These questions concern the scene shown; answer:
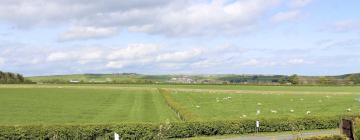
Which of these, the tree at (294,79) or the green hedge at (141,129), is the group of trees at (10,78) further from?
the green hedge at (141,129)

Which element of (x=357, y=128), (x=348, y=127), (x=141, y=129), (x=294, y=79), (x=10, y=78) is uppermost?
(x=10, y=78)

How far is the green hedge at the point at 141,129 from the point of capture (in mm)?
32594

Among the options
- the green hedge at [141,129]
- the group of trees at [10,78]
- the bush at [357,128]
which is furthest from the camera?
the group of trees at [10,78]

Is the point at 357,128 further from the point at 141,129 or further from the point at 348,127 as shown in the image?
the point at 141,129

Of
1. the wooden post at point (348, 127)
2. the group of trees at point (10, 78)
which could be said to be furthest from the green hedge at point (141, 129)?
the group of trees at point (10, 78)

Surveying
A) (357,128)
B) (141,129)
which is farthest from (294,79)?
(357,128)

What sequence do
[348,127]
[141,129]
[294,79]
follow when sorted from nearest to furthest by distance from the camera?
[348,127]
[141,129]
[294,79]

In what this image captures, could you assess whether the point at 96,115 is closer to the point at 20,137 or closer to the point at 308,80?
the point at 20,137

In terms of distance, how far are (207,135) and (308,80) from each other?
130 m

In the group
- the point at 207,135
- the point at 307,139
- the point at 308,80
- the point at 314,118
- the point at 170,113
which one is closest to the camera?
the point at 307,139

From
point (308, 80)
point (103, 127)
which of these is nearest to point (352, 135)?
point (103, 127)

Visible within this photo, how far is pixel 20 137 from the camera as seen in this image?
32.6 meters

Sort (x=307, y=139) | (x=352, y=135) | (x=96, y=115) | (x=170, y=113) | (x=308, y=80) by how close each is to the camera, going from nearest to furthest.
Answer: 1. (x=307, y=139)
2. (x=352, y=135)
3. (x=96, y=115)
4. (x=170, y=113)
5. (x=308, y=80)

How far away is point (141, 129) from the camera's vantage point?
115ft
